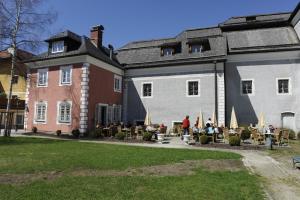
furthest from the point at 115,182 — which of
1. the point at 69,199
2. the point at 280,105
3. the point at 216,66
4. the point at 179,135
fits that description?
the point at 280,105

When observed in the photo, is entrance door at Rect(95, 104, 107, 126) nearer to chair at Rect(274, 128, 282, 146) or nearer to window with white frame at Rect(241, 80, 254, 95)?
window with white frame at Rect(241, 80, 254, 95)

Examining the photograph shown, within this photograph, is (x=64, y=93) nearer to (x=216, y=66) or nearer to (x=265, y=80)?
(x=216, y=66)

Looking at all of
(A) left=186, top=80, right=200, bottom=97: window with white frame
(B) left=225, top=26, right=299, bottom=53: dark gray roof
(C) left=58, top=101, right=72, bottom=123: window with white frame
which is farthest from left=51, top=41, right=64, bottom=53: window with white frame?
(B) left=225, top=26, right=299, bottom=53: dark gray roof

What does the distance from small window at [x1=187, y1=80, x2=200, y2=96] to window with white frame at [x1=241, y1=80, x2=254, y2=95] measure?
3871mm

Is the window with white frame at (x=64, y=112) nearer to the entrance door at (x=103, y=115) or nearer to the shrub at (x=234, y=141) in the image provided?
the entrance door at (x=103, y=115)

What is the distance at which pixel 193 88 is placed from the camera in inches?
892

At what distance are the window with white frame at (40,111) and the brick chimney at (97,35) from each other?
7.35 meters

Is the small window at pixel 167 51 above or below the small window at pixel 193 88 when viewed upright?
above

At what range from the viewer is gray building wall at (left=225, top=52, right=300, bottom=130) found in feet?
68.2

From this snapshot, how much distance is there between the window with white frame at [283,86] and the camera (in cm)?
2100

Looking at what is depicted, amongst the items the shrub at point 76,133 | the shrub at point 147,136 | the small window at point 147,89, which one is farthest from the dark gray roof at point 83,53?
the shrub at point 147,136

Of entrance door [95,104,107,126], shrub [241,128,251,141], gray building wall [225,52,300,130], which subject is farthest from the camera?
entrance door [95,104,107,126]

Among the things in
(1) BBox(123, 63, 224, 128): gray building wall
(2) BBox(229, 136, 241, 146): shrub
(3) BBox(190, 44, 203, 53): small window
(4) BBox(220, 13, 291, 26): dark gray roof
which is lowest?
(2) BBox(229, 136, 241, 146): shrub

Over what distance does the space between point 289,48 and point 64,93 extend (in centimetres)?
1880
